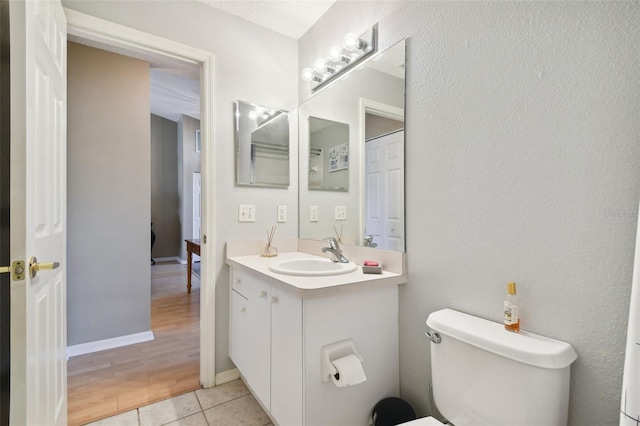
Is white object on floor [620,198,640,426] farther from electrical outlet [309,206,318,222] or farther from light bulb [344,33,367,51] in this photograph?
electrical outlet [309,206,318,222]

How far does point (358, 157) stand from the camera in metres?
1.74

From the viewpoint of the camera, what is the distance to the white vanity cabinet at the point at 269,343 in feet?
3.95

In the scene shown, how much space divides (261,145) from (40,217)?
4.16 feet

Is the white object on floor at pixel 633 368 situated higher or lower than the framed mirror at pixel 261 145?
lower

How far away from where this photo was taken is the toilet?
833mm

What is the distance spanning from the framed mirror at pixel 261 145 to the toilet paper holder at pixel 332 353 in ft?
3.96

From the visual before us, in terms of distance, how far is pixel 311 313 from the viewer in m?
1.17

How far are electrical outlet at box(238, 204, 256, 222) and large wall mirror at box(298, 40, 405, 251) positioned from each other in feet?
1.20

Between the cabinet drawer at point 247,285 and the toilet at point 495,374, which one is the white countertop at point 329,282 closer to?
the cabinet drawer at point 247,285

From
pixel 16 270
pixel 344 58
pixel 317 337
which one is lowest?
pixel 317 337

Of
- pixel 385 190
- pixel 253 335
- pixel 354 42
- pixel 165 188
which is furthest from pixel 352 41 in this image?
pixel 165 188

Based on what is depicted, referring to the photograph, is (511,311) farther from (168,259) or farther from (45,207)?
(168,259)

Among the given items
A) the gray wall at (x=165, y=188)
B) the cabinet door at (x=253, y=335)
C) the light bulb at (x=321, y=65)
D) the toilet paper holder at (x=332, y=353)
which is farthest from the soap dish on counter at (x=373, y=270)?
the gray wall at (x=165, y=188)

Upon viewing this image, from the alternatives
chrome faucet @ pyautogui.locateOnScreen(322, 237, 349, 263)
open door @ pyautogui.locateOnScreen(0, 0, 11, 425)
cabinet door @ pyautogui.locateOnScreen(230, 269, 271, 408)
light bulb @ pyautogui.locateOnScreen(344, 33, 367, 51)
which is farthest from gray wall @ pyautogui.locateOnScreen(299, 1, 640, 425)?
open door @ pyautogui.locateOnScreen(0, 0, 11, 425)
